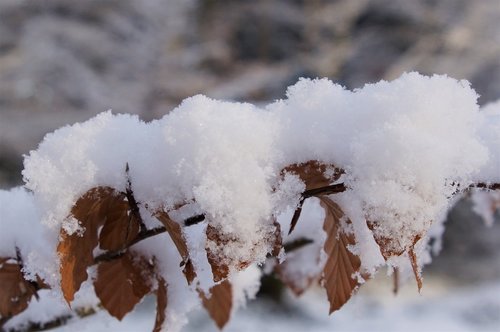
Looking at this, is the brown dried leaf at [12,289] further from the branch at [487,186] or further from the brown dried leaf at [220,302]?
the branch at [487,186]

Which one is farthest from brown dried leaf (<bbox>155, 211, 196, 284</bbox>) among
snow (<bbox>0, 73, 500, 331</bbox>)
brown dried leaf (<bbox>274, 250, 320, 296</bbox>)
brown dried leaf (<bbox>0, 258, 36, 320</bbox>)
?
brown dried leaf (<bbox>274, 250, 320, 296</bbox>)

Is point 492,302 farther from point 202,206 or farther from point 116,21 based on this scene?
point 116,21

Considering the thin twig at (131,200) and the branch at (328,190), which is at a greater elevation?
the thin twig at (131,200)

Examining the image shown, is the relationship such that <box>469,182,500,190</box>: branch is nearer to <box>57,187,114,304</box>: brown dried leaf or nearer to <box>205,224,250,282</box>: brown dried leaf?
<box>205,224,250,282</box>: brown dried leaf

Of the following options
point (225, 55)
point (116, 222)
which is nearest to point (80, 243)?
point (116, 222)

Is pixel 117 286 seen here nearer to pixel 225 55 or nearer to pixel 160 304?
pixel 160 304

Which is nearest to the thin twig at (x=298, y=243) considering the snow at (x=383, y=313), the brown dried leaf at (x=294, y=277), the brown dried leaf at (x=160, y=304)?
the brown dried leaf at (x=294, y=277)

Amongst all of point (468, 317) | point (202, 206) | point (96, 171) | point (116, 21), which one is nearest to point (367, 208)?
point (202, 206)
